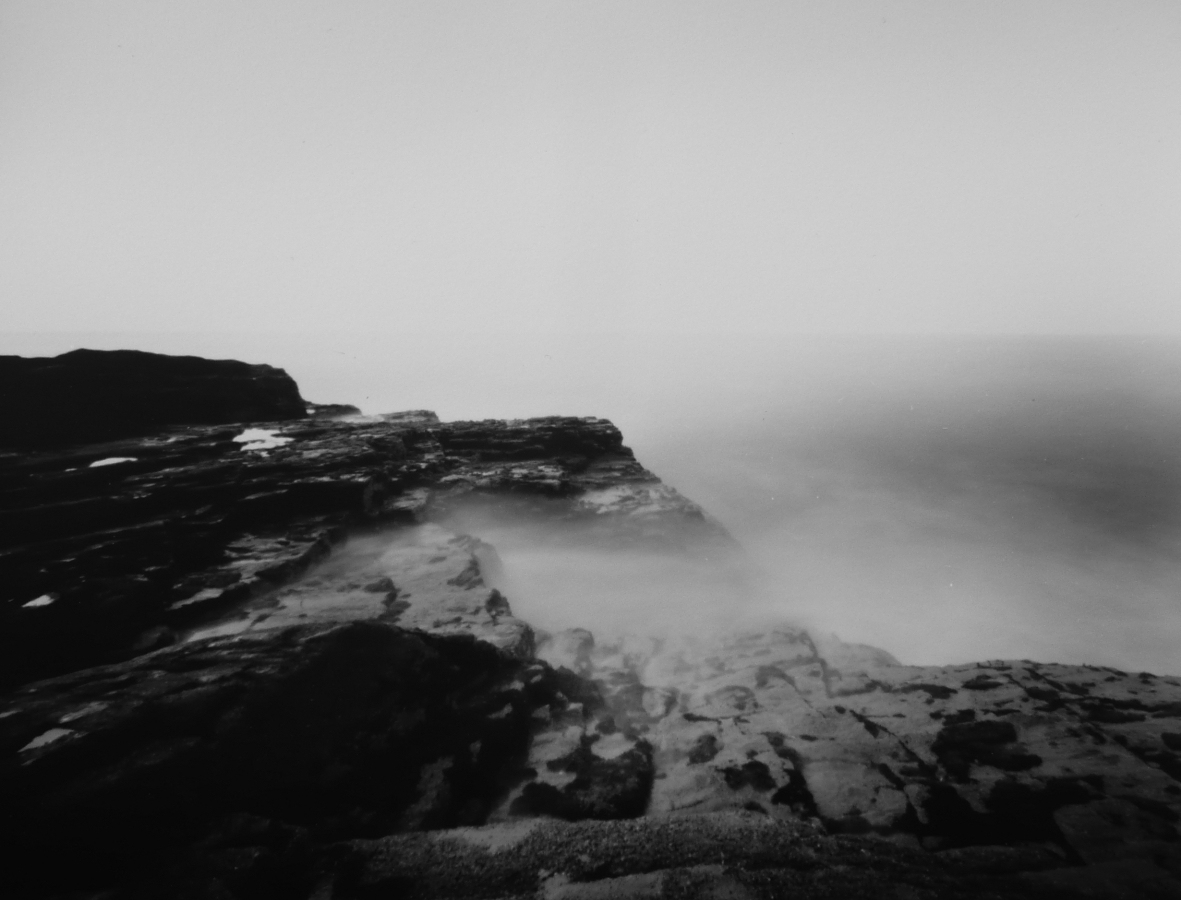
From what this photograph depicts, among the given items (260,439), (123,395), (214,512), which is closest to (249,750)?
(214,512)

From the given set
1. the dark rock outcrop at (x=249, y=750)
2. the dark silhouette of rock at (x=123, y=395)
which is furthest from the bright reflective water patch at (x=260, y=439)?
the dark rock outcrop at (x=249, y=750)

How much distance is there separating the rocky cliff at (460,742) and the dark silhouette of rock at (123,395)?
8.44 ft

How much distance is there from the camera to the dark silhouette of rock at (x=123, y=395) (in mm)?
16531

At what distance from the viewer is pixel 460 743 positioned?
894cm

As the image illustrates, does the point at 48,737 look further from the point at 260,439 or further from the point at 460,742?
the point at 260,439

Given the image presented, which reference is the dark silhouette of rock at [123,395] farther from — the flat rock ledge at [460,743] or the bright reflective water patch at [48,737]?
the bright reflective water patch at [48,737]

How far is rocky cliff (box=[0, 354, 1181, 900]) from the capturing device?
6.09 meters

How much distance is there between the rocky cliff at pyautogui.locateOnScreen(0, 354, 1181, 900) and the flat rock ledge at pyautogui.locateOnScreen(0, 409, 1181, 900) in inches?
1.7

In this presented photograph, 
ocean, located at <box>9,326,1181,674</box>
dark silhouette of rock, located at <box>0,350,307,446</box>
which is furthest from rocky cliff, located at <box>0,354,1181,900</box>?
ocean, located at <box>9,326,1181,674</box>

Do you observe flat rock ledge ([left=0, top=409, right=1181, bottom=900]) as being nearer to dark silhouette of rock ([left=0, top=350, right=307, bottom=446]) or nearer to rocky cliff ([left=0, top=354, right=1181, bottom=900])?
rocky cliff ([left=0, top=354, right=1181, bottom=900])

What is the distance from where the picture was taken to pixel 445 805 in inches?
308

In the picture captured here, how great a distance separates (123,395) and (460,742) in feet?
67.6

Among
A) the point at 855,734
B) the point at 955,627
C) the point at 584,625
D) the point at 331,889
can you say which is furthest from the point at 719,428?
the point at 331,889

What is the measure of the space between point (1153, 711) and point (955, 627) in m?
24.9
